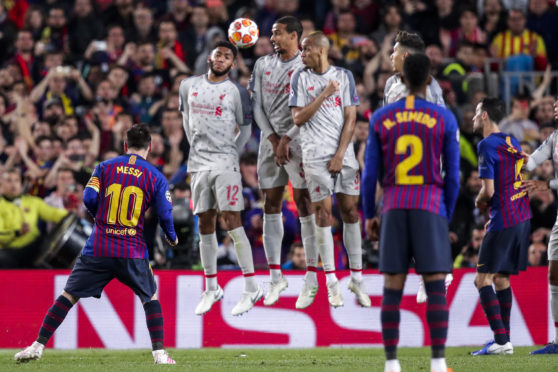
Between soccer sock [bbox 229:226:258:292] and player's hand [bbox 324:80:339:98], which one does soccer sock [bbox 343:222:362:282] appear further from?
player's hand [bbox 324:80:339:98]

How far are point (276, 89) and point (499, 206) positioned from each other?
9.25ft

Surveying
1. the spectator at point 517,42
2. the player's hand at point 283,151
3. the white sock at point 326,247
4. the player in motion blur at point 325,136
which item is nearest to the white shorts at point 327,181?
the player in motion blur at point 325,136

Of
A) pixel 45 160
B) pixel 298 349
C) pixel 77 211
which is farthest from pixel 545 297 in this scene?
pixel 45 160

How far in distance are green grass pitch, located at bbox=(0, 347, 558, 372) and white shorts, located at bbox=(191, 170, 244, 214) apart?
1751 mm

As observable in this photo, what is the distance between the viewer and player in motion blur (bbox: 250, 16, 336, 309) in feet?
36.2

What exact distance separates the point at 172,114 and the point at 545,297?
6475 mm

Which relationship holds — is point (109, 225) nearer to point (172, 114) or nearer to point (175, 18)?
point (172, 114)

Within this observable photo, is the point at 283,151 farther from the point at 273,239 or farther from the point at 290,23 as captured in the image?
the point at 290,23

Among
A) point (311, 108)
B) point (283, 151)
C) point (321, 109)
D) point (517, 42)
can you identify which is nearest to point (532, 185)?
point (321, 109)

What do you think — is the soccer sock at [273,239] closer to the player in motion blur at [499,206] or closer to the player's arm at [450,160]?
the player in motion blur at [499,206]

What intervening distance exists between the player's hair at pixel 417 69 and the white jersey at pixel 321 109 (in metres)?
2.71

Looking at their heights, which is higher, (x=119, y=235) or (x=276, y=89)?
(x=276, y=89)

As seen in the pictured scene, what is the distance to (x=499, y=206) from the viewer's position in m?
10.8

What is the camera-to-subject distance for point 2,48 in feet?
60.5
